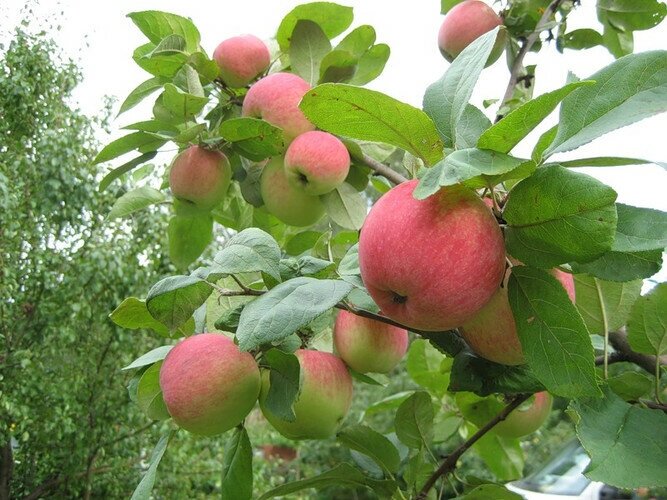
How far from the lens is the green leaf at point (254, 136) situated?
765 millimetres

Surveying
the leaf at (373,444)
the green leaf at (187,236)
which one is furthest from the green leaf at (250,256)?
the green leaf at (187,236)

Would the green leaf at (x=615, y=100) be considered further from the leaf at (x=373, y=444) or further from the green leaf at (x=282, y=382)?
the leaf at (x=373, y=444)

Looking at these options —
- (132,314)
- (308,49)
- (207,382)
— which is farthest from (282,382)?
(308,49)

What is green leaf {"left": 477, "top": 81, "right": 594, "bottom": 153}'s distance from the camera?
15.8 inches

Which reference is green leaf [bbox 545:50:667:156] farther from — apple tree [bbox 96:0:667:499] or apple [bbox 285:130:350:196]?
apple [bbox 285:130:350:196]

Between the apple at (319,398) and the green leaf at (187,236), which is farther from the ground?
the green leaf at (187,236)

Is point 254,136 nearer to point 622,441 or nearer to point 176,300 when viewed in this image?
point 176,300

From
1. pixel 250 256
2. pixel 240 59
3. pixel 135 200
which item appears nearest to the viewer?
pixel 250 256

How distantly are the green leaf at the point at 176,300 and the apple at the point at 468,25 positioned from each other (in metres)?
0.56

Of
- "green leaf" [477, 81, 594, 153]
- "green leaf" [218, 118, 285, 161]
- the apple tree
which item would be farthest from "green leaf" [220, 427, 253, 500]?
"green leaf" [477, 81, 594, 153]

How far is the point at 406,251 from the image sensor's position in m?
0.45

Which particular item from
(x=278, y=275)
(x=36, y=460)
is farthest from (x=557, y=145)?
(x=36, y=460)

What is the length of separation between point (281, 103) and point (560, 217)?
18.7 inches

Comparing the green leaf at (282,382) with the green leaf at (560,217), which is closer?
the green leaf at (560,217)
